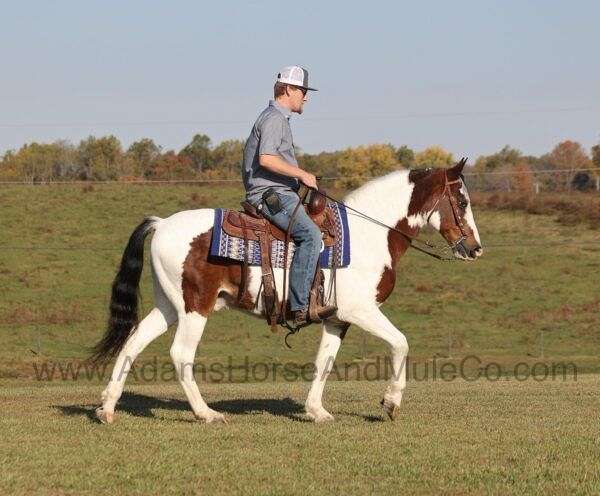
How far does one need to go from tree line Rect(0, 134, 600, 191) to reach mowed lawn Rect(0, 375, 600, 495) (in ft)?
216

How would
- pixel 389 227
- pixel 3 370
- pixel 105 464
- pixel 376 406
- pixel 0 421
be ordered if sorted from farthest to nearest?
1. pixel 3 370
2. pixel 376 406
3. pixel 389 227
4. pixel 0 421
5. pixel 105 464

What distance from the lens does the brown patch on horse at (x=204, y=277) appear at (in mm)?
10172

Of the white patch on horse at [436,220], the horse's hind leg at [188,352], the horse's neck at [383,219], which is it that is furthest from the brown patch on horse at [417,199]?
the horse's hind leg at [188,352]

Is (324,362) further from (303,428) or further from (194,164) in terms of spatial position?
(194,164)

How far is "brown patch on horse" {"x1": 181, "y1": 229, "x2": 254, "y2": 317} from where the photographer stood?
10172 mm

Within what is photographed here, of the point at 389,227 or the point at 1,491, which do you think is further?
the point at 389,227

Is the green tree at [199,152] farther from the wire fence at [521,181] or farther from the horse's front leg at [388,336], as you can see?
the horse's front leg at [388,336]

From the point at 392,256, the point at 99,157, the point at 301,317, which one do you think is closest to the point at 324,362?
the point at 301,317

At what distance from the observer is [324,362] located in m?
10.6

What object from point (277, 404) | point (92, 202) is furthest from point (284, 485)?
point (92, 202)

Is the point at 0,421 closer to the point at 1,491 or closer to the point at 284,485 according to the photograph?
the point at 1,491

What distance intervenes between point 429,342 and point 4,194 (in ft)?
114

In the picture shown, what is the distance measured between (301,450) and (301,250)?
239cm

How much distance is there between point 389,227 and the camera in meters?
10.7
